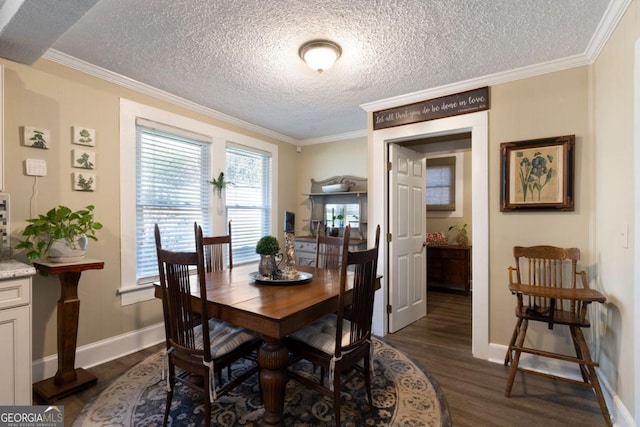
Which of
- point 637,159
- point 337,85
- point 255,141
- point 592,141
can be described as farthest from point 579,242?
point 255,141

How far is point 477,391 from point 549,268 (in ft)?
3.50

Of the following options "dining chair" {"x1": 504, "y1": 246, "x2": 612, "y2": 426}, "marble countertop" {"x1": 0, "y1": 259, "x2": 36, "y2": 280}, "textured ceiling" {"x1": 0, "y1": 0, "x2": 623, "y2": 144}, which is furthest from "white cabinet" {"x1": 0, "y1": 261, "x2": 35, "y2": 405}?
"dining chair" {"x1": 504, "y1": 246, "x2": 612, "y2": 426}

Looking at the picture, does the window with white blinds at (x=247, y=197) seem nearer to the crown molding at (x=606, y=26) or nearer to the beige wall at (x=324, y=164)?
the beige wall at (x=324, y=164)

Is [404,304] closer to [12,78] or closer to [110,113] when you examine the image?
[110,113]

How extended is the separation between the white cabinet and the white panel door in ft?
9.61

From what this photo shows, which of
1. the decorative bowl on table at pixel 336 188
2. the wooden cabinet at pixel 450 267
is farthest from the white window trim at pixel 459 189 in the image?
the decorative bowl on table at pixel 336 188

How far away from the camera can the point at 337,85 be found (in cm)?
290

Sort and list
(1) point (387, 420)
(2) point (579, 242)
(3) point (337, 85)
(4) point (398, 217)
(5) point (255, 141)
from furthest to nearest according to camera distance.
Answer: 1. (5) point (255, 141)
2. (4) point (398, 217)
3. (3) point (337, 85)
4. (2) point (579, 242)
5. (1) point (387, 420)

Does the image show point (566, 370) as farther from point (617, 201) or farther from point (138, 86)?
point (138, 86)

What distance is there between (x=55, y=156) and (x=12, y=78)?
1.87 feet

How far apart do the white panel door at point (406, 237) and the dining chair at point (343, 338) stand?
152 cm

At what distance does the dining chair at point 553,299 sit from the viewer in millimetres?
1998

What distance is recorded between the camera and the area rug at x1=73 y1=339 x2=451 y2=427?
1888 mm

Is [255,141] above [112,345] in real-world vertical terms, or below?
above
